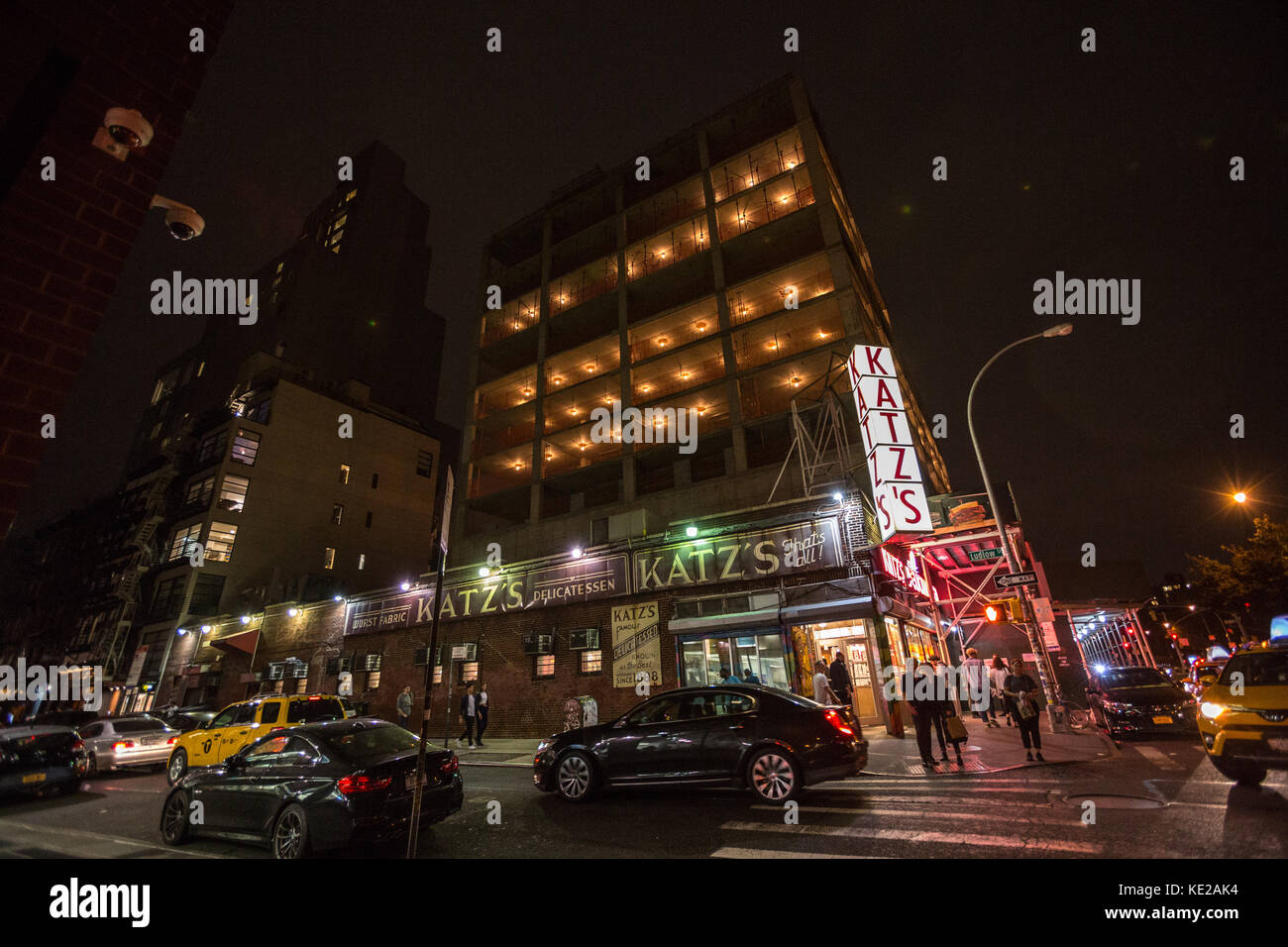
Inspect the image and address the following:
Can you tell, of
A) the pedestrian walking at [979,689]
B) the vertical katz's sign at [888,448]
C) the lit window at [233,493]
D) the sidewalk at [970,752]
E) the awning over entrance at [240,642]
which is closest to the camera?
the sidewalk at [970,752]

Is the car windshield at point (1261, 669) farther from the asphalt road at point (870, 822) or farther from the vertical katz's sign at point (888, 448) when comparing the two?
the vertical katz's sign at point (888, 448)

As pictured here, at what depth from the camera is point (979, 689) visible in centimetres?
1902

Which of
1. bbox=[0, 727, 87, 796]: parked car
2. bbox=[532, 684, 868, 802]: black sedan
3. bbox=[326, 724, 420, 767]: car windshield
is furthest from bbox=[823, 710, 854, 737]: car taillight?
bbox=[0, 727, 87, 796]: parked car

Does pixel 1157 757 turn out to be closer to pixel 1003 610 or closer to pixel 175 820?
pixel 1003 610

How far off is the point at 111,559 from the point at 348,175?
42.7 meters

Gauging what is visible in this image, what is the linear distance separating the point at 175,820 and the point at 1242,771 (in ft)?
48.1

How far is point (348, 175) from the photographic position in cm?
5825

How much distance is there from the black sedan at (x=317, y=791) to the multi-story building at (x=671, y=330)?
53.9ft

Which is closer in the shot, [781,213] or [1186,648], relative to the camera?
[781,213]

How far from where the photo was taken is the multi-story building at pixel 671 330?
2730 cm
